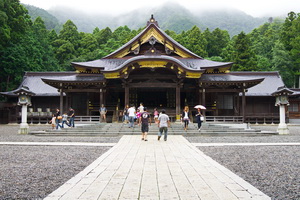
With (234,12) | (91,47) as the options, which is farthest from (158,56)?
(234,12)

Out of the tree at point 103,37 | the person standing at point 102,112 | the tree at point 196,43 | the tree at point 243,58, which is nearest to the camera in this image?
the person standing at point 102,112

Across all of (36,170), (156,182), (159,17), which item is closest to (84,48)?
(36,170)

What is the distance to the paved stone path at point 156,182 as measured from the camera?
4.12 meters

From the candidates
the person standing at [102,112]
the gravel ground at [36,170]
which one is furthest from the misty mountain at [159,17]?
the gravel ground at [36,170]

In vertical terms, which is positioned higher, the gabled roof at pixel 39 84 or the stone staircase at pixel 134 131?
the gabled roof at pixel 39 84

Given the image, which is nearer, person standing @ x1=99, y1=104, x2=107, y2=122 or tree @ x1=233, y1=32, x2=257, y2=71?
person standing @ x1=99, y1=104, x2=107, y2=122

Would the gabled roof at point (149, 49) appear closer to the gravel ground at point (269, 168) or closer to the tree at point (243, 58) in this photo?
the gravel ground at point (269, 168)

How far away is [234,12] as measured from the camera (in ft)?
541

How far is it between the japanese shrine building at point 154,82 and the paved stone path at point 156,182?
531 inches

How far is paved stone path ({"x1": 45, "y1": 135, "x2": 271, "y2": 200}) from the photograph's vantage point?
4124 millimetres

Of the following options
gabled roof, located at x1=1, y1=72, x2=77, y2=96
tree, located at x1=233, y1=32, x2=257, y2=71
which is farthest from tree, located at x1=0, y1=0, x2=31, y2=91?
tree, located at x1=233, y1=32, x2=257, y2=71

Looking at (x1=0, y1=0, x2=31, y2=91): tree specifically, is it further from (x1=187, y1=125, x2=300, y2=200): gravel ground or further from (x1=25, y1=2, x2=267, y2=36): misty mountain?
(x1=25, y1=2, x2=267, y2=36): misty mountain

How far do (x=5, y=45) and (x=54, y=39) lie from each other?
929 inches

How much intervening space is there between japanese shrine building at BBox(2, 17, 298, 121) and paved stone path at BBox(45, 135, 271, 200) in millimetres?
13480
